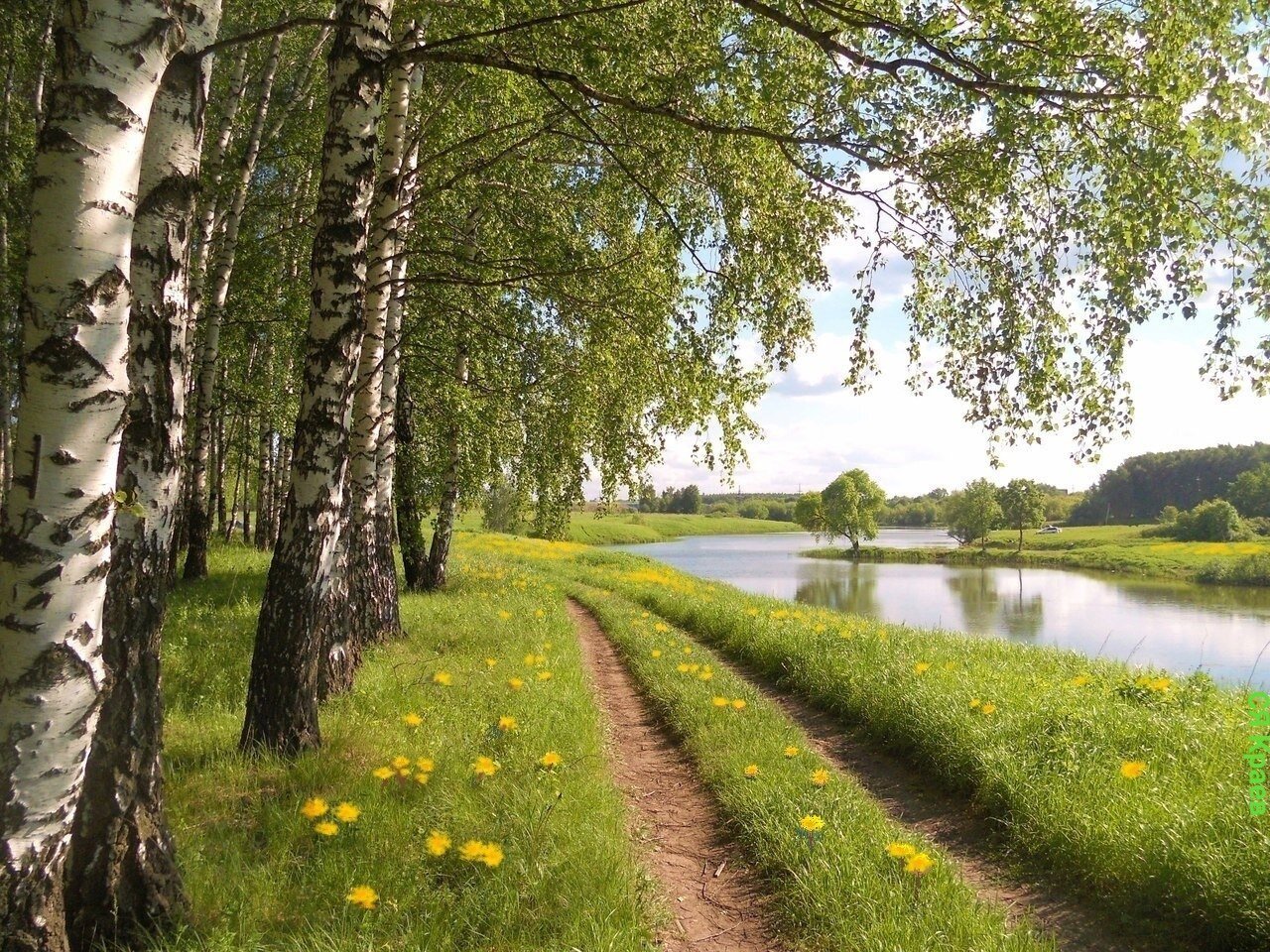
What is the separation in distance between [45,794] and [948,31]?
5773mm

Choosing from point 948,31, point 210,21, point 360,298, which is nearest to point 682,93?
point 948,31

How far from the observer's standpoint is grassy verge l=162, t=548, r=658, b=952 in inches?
107

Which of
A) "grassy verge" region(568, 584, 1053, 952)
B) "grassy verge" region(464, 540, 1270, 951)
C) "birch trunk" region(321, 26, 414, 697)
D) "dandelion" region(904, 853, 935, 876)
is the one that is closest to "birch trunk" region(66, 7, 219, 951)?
"birch trunk" region(321, 26, 414, 697)

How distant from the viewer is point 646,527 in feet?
306

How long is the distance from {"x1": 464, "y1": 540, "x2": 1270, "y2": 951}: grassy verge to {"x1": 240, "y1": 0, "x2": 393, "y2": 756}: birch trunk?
4.42 metres

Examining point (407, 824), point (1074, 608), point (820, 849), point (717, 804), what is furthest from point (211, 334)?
point (1074, 608)

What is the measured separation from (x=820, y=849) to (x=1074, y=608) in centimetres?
2758

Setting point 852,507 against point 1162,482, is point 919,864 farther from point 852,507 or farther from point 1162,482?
point 1162,482

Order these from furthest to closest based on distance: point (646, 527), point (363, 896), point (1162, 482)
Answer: point (646, 527), point (1162, 482), point (363, 896)

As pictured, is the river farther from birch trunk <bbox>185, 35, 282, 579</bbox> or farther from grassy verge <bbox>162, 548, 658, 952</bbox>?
birch trunk <bbox>185, 35, 282, 579</bbox>

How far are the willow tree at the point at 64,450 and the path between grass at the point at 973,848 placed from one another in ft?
12.5

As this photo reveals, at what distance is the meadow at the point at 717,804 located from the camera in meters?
2.86

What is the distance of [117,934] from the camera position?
2439mm

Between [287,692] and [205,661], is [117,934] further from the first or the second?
[205,661]
